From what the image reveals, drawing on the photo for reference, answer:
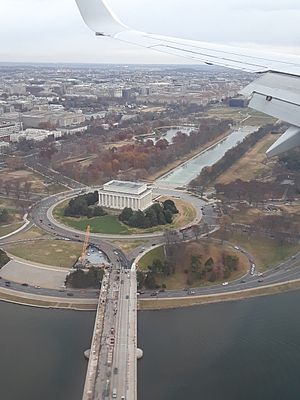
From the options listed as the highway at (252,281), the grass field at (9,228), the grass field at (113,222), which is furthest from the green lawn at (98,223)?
the highway at (252,281)

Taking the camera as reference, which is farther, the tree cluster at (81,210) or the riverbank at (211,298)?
the tree cluster at (81,210)

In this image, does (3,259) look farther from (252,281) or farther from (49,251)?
(252,281)

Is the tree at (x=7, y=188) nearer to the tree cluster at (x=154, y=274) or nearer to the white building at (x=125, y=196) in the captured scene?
the white building at (x=125, y=196)

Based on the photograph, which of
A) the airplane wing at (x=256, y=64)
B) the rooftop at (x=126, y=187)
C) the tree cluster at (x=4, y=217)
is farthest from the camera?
the rooftop at (x=126, y=187)

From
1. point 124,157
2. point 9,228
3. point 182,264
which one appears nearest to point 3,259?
point 9,228

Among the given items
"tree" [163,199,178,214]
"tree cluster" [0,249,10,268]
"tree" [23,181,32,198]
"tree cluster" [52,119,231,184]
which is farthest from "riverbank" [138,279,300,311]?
"tree cluster" [52,119,231,184]
